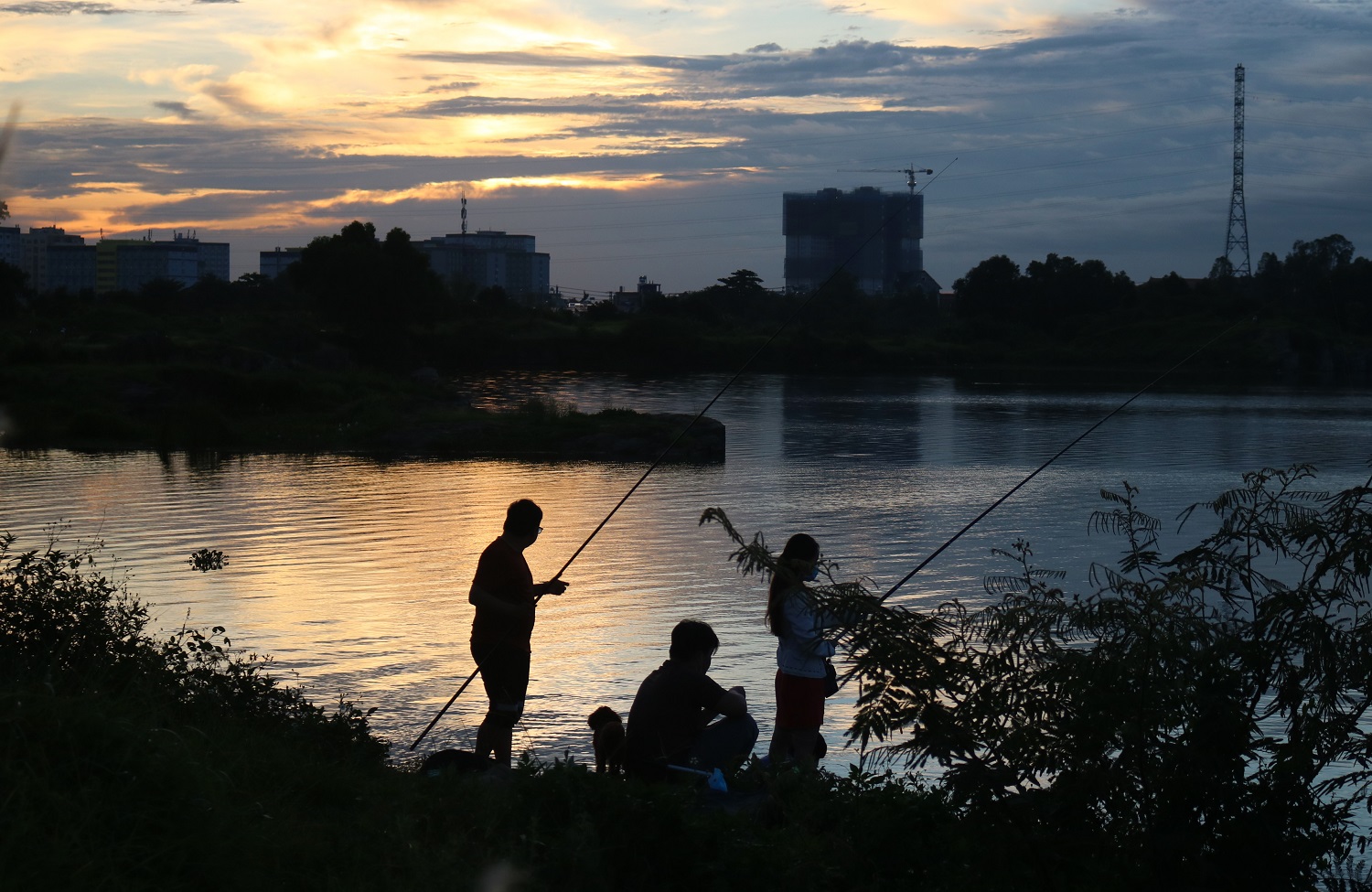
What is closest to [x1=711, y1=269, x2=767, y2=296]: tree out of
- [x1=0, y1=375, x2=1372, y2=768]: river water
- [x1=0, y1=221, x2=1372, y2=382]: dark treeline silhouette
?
[x1=0, y1=221, x2=1372, y2=382]: dark treeline silhouette

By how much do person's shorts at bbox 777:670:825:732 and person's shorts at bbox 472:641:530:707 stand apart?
4.21 feet

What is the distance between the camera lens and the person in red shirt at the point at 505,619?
6215mm

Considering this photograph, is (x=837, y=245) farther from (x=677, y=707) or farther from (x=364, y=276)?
(x=677, y=707)

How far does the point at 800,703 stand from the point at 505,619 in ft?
→ 4.79

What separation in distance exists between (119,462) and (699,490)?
35.4ft

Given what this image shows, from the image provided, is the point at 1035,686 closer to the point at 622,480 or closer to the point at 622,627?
the point at 622,627

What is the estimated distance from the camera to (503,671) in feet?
20.8

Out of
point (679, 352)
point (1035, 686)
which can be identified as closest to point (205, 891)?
point (1035, 686)

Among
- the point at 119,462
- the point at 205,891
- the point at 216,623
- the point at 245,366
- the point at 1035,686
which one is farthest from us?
the point at 245,366

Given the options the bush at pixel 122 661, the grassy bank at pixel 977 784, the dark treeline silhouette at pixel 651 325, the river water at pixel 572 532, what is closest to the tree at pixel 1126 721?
the grassy bank at pixel 977 784

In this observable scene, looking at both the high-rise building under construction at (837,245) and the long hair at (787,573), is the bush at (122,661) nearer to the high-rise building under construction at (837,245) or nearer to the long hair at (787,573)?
the long hair at (787,573)

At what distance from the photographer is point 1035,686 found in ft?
14.4

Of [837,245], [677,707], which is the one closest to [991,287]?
[837,245]

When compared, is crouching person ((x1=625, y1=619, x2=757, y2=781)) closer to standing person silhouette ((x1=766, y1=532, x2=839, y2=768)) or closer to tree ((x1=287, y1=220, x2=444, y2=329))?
standing person silhouette ((x1=766, y1=532, x2=839, y2=768))
